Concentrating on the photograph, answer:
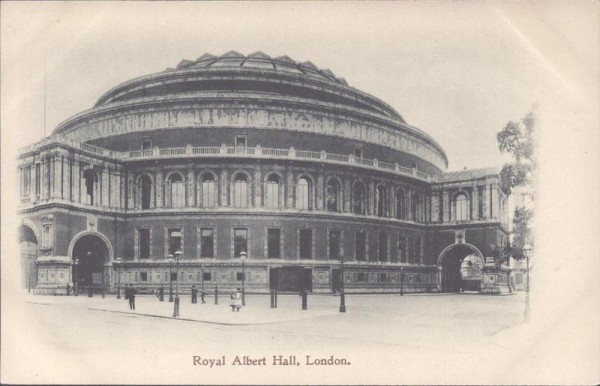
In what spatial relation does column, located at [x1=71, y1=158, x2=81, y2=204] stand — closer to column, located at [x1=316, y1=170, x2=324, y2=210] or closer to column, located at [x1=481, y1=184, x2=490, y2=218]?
column, located at [x1=316, y1=170, x2=324, y2=210]

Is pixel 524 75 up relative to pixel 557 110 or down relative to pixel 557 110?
up

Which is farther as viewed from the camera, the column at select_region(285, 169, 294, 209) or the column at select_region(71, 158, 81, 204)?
the column at select_region(285, 169, 294, 209)

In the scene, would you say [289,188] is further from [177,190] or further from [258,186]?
[177,190]

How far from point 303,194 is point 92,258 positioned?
41.1 ft

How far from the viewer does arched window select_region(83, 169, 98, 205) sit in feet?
101

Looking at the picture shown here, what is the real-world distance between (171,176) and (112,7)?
2303 cm

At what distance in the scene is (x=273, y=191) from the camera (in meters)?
32.6

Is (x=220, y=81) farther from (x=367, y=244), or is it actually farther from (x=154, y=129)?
(x=367, y=244)

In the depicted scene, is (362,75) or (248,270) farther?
(248,270)

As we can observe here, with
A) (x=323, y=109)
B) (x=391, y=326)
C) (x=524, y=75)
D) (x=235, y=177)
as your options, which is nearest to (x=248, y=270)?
(x=235, y=177)

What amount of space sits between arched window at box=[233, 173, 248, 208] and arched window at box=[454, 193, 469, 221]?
15925 millimetres

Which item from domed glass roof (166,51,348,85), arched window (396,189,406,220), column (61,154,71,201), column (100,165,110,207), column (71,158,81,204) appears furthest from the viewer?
arched window (396,189,406,220)

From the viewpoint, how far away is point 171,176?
1284 inches

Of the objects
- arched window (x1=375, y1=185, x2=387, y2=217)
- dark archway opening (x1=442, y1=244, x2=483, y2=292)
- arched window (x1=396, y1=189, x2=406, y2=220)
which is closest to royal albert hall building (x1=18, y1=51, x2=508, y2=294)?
arched window (x1=375, y1=185, x2=387, y2=217)
